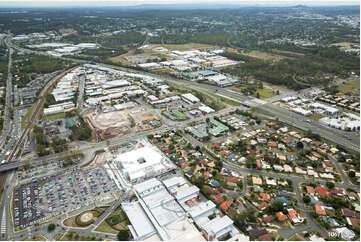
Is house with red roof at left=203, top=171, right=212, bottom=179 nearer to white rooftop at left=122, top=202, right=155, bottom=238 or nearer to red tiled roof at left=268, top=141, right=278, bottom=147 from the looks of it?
white rooftop at left=122, top=202, right=155, bottom=238

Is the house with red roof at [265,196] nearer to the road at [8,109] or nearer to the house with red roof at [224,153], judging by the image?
the house with red roof at [224,153]

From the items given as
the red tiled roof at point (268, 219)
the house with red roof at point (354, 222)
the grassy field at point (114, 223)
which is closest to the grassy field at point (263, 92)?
the house with red roof at point (354, 222)

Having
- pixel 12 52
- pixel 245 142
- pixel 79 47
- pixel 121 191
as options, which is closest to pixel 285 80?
pixel 245 142

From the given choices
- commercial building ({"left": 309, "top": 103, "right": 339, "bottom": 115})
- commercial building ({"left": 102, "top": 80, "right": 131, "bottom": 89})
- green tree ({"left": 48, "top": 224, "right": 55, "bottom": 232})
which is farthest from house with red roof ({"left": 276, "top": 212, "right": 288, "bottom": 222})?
commercial building ({"left": 102, "top": 80, "right": 131, "bottom": 89})

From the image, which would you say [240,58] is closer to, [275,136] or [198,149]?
[275,136]

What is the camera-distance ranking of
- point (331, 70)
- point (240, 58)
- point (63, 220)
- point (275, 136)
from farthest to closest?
point (240, 58)
point (331, 70)
point (275, 136)
point (63, 220)

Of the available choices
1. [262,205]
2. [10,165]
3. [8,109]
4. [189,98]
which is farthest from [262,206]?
[8,109]

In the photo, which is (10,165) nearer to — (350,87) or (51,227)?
(51,227)
